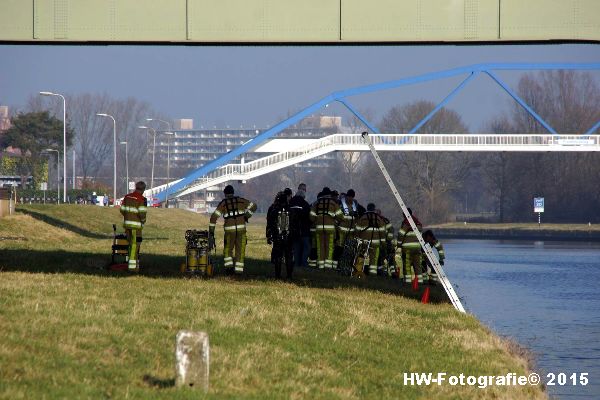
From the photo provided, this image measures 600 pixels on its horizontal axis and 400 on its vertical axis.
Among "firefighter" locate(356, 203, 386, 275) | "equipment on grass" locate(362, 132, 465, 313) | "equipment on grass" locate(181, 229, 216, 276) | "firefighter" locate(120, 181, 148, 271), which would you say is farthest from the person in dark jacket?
"firefighter" locate(120, 181, 148, 271)

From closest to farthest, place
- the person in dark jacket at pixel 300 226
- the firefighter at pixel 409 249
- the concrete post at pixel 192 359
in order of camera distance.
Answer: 1. the concrete post at pixel 192 359
2. the person in dark jacket at pixel 300 226
3. the firefighter at pixel 409 249

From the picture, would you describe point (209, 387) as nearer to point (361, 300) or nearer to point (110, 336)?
point (110, 336)

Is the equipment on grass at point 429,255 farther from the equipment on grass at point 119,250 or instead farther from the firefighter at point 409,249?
the equipment on grass at point 119,250

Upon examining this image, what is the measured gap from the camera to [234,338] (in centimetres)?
1513

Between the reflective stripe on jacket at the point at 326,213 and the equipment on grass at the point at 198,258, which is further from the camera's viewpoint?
the reflective stripe on jacket at the point at 326,213

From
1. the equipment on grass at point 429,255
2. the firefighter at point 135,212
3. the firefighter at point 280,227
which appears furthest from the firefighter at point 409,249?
the firefighter at point 135,212

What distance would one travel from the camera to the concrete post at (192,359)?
10859mm

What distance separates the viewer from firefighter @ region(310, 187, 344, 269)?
1104 inches

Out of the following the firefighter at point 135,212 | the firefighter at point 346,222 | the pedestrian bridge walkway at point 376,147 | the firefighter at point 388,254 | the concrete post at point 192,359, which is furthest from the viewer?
the pedestrian bridge walkway at point 376,147

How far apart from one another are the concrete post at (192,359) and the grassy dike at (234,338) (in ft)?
0.56

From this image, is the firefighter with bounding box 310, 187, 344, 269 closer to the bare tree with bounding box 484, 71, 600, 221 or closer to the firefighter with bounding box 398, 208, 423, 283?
the firefighter with bounding box 398, 208, 423, 283

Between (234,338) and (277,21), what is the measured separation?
27.0 ft

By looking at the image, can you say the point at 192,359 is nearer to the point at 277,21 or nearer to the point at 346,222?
the point at 277,21

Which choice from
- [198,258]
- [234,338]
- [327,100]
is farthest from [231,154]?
[234,338]
